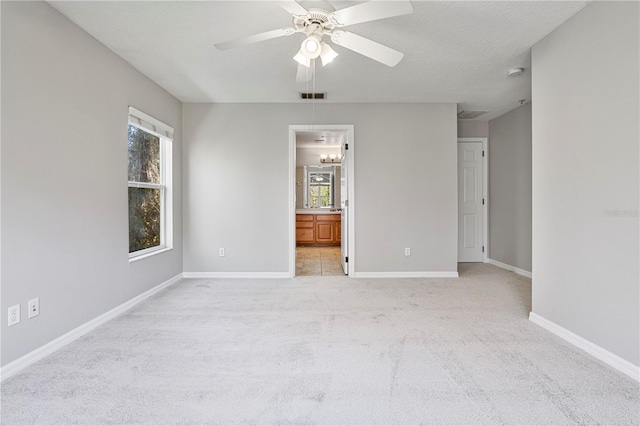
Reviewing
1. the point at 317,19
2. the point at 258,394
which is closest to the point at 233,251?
the point at 258,394

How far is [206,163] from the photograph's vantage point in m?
4.04

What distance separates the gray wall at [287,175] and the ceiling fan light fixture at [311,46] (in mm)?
2173

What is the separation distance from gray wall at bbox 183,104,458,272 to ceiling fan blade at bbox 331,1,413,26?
7.72 feet

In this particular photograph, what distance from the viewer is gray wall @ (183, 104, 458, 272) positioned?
4.04m

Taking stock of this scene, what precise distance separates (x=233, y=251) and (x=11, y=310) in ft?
7.81

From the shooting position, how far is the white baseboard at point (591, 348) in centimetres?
174

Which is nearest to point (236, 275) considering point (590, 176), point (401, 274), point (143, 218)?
point (143, 218)

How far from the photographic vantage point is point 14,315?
5.92 feet

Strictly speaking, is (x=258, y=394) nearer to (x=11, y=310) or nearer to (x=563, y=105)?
(x=11, y=310)

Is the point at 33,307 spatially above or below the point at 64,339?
above

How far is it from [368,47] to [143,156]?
8.82ft

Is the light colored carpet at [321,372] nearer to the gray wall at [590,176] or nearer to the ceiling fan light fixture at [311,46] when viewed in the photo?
the gray wall at [590,176]

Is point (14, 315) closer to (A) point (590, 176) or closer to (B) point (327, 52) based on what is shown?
(B) point (327, 52)

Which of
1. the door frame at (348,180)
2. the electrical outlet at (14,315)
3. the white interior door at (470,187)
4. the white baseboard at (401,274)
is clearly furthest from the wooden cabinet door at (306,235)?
the electrical outlet at (14,315)
